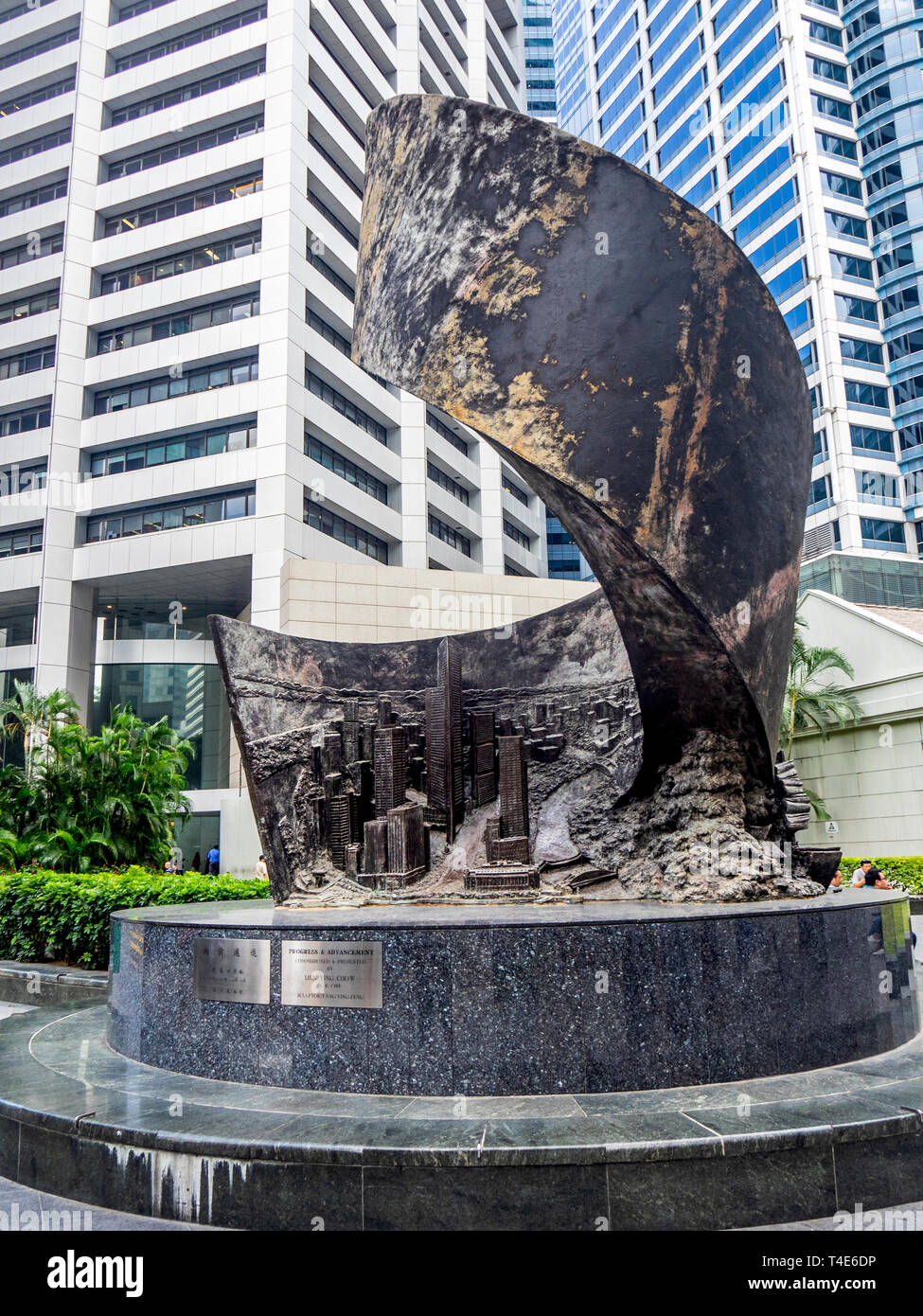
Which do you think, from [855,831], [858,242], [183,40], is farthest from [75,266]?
[858,242]

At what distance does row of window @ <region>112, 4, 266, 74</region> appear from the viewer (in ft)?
102

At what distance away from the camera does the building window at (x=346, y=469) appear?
95.2ft

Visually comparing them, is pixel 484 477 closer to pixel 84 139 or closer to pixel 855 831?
pixel 84 139

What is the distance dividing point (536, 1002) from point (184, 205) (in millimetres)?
32063

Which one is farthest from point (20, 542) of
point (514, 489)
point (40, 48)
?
point (514, 489)

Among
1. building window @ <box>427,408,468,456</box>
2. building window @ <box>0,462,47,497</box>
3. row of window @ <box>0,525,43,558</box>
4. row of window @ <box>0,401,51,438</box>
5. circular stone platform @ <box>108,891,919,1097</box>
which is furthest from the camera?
building window @ <box>427,408,468,456</box>

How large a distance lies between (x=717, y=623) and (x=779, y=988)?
2536 mm

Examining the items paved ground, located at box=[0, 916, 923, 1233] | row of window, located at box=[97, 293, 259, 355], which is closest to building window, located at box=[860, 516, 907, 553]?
row of window, located at box=[97, 293, 259, 355]

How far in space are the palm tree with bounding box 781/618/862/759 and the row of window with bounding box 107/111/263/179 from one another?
23683mm

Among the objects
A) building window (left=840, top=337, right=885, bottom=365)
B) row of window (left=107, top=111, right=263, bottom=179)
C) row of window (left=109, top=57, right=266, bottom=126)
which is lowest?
building window (left=840, top=337, right=885, bottom=365)

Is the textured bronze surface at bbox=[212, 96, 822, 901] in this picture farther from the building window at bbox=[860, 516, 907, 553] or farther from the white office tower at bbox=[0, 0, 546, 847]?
the building window at bbox=[860, 516, 907, 553]

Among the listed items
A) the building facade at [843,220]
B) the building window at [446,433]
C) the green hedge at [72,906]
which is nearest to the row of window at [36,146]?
the building window at [446,433]

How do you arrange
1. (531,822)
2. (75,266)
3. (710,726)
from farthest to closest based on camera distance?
(75,266)
(531,822)
(710,726)
